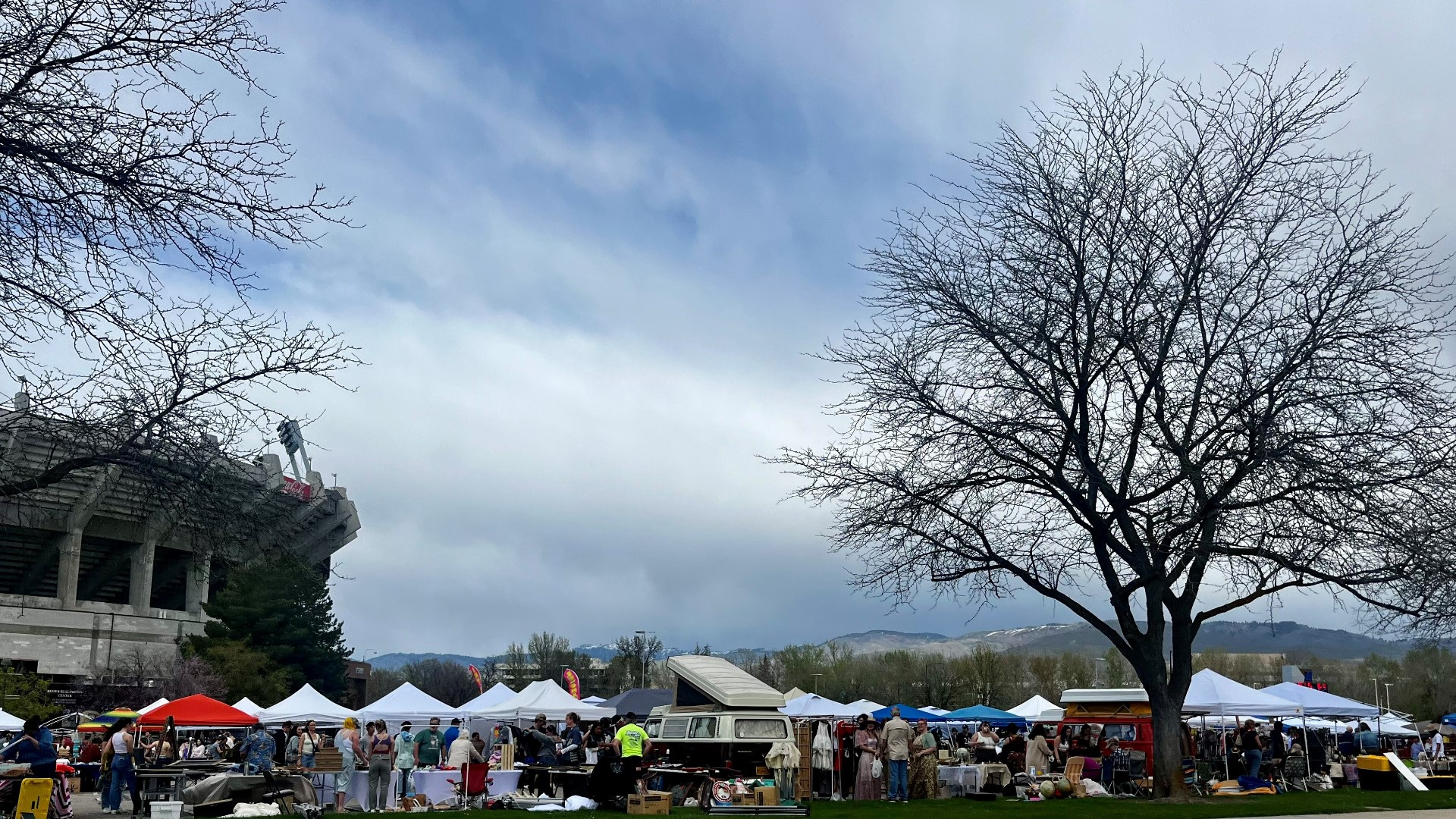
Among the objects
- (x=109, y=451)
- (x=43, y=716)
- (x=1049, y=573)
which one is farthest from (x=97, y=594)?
(x=109, y=451)

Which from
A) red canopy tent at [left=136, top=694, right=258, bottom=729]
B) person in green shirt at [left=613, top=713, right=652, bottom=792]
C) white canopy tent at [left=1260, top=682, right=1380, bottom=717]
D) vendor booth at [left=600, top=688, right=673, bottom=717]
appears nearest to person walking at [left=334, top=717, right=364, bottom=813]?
person in green shirt at [left=613, top=713, right=652, bottom=792]

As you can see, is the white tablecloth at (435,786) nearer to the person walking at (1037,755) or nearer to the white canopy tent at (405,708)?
the white canopy tent at (405,708)

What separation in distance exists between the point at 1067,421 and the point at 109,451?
671 inches

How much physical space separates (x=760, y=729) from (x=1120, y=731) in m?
18.1

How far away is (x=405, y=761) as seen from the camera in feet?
77.4

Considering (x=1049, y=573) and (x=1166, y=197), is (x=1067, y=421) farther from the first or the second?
(x=1166, y=197)

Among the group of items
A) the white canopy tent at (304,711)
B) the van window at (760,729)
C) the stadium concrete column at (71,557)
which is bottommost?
the van window at (760,729)

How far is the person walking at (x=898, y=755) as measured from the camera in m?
26.0

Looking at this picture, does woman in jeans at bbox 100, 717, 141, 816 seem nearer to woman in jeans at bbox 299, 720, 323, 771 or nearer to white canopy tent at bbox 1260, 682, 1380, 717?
woman in jeans at bbox 299, 720, 323, 771

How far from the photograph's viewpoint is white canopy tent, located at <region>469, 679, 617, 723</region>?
35.1m

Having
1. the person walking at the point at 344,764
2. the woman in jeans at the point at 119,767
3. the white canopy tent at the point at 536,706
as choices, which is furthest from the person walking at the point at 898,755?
the woman in jeans at the point at 119,767

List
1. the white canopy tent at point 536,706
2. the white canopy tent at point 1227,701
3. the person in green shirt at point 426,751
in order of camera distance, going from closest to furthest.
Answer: the person in green shirt at point 426,751, the white canopy tent at point 1227,701, the white canopy tent at point 536,706

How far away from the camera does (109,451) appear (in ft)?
32.0

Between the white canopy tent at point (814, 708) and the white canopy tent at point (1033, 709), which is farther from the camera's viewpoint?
the white canopy tent at point (1033, 709)
